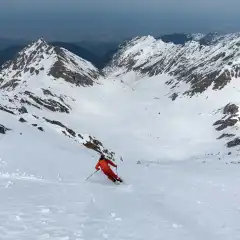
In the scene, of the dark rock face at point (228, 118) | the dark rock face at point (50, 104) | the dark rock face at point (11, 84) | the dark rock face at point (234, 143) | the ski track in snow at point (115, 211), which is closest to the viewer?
the ski track in snow at point (115, 211)

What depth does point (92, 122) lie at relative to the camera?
4564 inches

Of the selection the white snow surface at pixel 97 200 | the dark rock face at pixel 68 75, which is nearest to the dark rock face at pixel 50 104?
the dark rock face at pixel 68 75

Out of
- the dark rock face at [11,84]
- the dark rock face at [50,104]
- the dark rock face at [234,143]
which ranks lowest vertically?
the dark rock face at [234,143]

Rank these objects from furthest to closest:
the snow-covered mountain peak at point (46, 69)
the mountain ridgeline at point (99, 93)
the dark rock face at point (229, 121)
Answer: the snow-covered mountain peak at point (46, 69) → the mountain ridgeline at point (99, 93) → the dark rock face at point (229, 121)

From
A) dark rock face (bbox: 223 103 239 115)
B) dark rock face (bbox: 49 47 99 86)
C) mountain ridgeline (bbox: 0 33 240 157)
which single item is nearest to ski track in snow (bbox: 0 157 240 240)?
mountain ridgeline (bbox: 0 33 240 157)

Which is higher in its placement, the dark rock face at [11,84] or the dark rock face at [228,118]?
the dark rock face at [11,84]

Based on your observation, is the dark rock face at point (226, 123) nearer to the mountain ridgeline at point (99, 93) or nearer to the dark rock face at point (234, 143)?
the mountain ridgeline at point (99, 93)

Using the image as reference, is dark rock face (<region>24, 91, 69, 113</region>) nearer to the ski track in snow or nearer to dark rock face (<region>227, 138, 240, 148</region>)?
dark rock face (<region>227, 138, 240, 148</region>)

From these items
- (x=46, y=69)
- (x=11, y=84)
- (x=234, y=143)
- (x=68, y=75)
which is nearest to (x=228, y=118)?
(x=234, y=143)

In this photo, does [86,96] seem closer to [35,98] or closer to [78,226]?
[35,98]

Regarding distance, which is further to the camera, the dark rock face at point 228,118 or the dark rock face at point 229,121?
the dark rock face at point 228,118

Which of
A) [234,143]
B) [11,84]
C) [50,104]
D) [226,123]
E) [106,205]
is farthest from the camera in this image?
[11,84]

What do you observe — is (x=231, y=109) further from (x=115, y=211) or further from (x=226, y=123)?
(x=115, y=211)

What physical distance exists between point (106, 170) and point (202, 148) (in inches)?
2544
